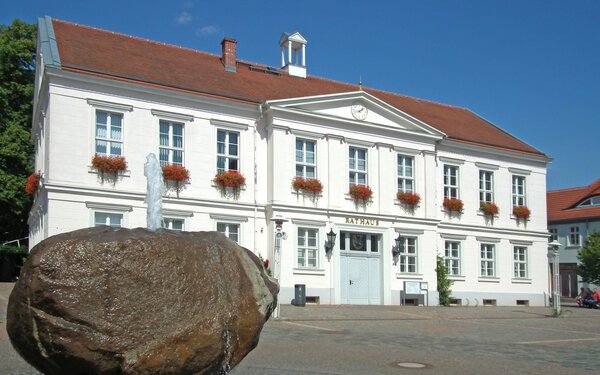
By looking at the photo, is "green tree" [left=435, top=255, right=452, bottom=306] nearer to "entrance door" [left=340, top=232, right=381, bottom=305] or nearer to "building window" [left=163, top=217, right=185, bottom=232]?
"entrance door" [left=340, top=232, right=381, bottom=305]

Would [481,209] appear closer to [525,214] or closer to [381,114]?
[525,214]

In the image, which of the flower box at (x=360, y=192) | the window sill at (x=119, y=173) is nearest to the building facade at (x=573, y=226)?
the flower box at (x=360, y=192)

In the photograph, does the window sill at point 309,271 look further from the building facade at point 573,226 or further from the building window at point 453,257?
the building facade at point 573,226

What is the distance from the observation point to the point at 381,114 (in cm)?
2981

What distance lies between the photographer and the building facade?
5175 cm

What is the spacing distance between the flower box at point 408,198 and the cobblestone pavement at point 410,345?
704cm

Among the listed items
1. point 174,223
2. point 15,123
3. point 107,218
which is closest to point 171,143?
point 174,223

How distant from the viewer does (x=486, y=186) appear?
112ft

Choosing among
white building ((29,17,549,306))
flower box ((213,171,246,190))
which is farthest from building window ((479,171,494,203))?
flower box ((213,171,246,190))

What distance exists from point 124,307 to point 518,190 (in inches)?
1244

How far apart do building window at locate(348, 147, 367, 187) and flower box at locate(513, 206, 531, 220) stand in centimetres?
945

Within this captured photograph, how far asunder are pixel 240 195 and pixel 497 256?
1383cm

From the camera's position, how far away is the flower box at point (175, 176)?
25188 millimetres

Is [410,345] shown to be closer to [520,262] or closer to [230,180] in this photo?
[230,180]
